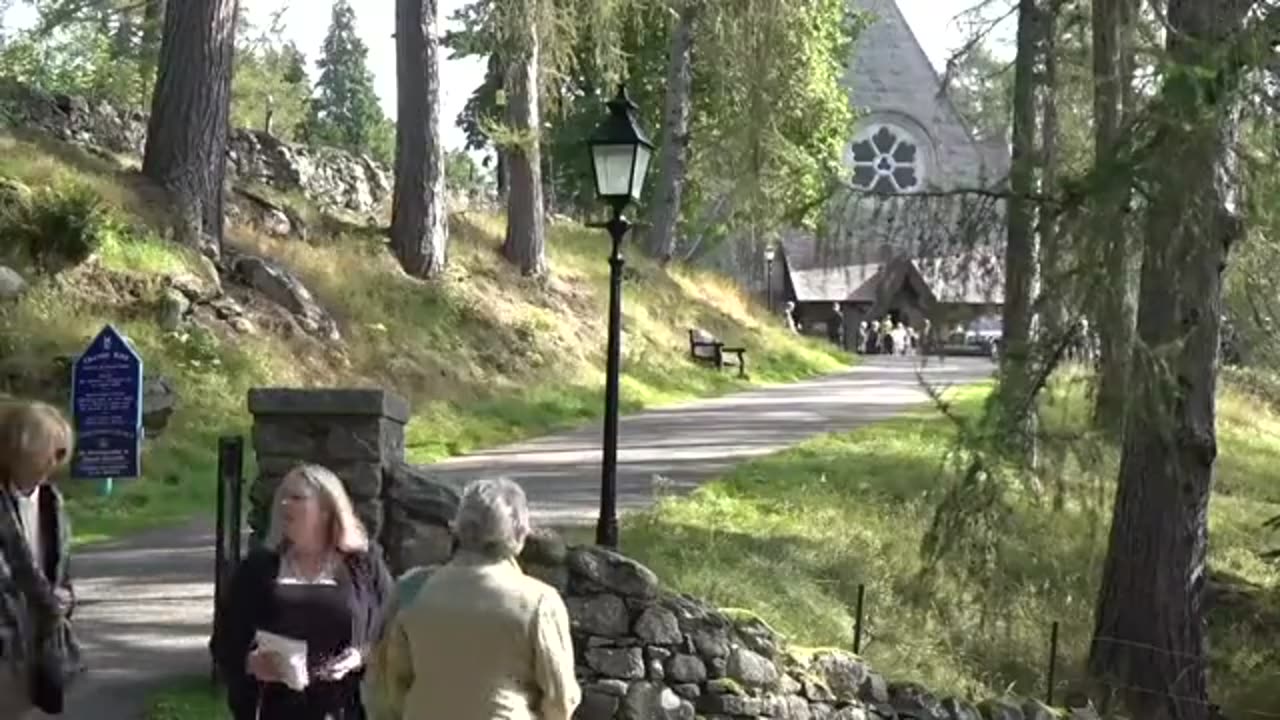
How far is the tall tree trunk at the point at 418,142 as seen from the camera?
22.0m

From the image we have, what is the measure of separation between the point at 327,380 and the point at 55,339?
3.34 m

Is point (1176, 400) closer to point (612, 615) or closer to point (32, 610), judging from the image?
point (612, 615)

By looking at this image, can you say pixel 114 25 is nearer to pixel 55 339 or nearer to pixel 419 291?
pixel 419 291

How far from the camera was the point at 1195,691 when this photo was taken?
1174 cm

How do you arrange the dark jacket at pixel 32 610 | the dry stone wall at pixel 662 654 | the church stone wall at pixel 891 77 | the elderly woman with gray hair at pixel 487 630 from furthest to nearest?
the church stone wall at pixel 891 77
the dry stone wall at pixel 662 654
the dark jacket at pixel 32 610
the elderly woman with gray hair at pixel 487 630

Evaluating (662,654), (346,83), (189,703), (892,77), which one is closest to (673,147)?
(892,77)

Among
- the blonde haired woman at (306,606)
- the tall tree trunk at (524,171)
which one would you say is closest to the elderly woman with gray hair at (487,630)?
the blonde haired woman at (306,606)

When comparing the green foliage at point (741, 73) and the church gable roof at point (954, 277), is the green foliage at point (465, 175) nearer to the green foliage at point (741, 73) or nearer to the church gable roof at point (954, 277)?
the green foliage at point (741, 73)

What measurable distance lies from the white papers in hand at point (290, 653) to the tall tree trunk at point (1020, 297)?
6.71 meters

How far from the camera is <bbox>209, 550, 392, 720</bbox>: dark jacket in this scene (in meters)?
4.81

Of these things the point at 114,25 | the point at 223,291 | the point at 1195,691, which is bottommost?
the point at 1195,691

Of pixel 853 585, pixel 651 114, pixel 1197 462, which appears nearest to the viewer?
pixel 1197 462

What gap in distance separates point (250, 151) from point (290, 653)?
20.9m

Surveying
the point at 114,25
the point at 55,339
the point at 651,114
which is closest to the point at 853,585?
the point at 55,339
